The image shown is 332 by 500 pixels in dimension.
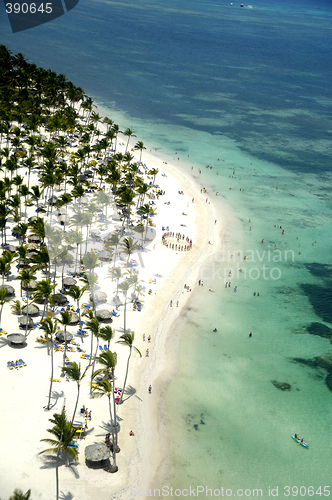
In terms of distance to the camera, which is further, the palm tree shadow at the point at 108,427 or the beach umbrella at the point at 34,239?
the beach umbrella at the point at 34,239

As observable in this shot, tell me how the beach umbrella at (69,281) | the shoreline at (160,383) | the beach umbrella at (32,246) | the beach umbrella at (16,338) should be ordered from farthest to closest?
the beach umbrella at (32,246) → the beach umbrella at (69,281) → the beach umbrella at (16,338) → the shoreline at (160,383)

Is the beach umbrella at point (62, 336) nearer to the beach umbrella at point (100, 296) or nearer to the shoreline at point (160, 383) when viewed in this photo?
the beach umbrella at point (100, 296)

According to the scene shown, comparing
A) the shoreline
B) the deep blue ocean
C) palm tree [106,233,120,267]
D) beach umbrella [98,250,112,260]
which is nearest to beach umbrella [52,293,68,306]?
the shoreline

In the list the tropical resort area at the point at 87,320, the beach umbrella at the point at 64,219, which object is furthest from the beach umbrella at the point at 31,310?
the beach umbrella at the point at 64,219

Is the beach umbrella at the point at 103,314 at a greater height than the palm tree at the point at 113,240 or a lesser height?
lesser

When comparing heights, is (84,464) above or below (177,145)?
below

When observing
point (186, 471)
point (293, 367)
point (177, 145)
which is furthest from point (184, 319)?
point (177, 145)

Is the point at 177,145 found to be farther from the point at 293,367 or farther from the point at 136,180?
the point at 293,367

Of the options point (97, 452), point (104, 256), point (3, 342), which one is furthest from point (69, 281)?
point (97, 452)
